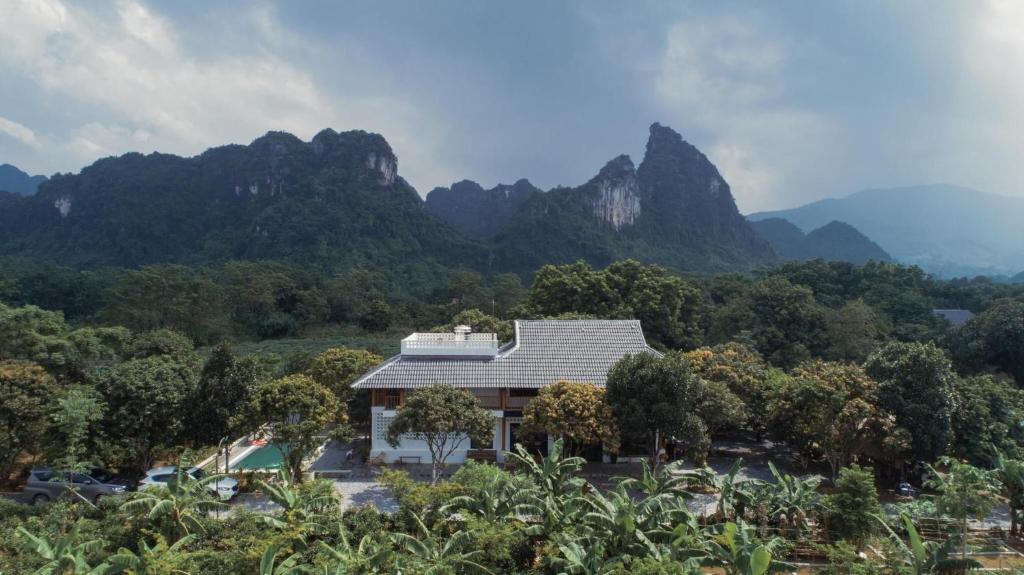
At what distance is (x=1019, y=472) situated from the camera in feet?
40.9

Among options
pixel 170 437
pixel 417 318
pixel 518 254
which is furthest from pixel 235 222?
pixel 170 437

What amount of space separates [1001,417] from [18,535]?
23.1 meters

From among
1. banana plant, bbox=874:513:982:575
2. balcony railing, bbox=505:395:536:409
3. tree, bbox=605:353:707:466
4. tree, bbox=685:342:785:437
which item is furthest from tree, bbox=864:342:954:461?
balcony railing, bbox=505:395:536:409

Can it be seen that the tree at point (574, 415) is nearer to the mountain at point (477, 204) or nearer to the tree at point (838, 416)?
the tree at point (838, 416)

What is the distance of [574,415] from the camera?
15.5m

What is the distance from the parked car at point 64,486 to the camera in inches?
555

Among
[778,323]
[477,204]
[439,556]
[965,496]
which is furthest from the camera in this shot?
[477,204]

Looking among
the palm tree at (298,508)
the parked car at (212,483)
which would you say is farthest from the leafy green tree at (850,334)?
the parked car at (212,483)

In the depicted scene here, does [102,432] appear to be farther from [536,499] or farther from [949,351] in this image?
[949,351]

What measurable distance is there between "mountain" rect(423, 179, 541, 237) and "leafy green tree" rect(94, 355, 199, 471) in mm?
116679

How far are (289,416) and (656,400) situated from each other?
9.55 meters

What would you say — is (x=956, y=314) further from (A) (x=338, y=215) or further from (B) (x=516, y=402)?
(A) (x=338, y=215)

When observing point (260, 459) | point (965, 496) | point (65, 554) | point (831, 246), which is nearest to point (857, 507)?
point (965, 496)

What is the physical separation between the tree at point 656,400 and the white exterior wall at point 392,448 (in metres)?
4.56
